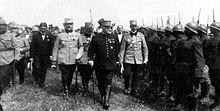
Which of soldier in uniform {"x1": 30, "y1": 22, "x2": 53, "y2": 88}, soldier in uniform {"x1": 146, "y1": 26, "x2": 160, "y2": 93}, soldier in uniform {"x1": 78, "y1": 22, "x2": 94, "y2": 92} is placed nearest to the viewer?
soldier in uniform {"x1": 78, "y1": 22, "x2": 94, "y2": 92}

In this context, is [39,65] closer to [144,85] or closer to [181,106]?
[144,85]

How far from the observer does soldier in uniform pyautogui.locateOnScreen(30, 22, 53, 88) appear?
11.2 meters

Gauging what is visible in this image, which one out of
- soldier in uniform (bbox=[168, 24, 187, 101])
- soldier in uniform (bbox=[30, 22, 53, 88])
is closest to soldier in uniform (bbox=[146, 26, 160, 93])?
soldier in uniform (bbox=[168, 24, 187, 101])

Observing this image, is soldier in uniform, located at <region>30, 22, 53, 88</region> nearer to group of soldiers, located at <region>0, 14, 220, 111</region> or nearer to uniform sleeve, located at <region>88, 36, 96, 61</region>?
group of soldiers, located at <region>0, 14, 220, 111</region>

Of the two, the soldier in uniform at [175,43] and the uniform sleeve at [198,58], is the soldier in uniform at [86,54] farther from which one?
the uniform sleeve at [198,58]

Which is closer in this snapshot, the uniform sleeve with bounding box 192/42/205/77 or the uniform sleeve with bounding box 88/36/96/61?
the uniform sleeve with bounding box 192/42/205/77

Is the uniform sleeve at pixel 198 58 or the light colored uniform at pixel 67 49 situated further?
the light colored uniform at pixel 67 49

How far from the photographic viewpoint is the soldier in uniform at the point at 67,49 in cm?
937

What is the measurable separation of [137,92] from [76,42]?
2850mm

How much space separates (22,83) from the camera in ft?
40.3

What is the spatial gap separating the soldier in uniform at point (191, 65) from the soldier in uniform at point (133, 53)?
222 centimetres

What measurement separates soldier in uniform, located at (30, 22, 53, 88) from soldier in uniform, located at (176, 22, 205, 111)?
17.6ft

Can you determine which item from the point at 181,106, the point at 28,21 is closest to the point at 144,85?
the point at 181,106

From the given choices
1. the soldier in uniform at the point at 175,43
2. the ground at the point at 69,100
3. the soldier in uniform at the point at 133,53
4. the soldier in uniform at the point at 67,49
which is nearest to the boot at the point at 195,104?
the soldier in uniform at the point at 175,43
